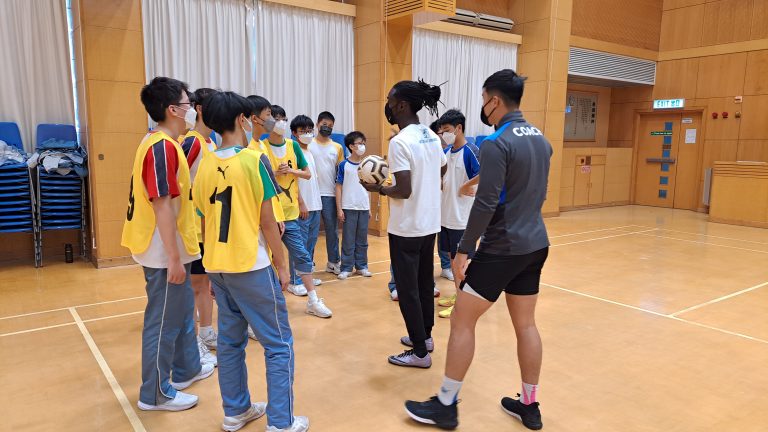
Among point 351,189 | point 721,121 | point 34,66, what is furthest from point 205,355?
point 721,121

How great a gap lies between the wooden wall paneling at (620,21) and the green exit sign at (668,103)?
1.22 meters

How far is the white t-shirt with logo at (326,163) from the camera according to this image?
552cm

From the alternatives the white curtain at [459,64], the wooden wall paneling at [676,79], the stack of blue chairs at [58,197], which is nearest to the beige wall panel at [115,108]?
the stack of blue chairs at [58,197]

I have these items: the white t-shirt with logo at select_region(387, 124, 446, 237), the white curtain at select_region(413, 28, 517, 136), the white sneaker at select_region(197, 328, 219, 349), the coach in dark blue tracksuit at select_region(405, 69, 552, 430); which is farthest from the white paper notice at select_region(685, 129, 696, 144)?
the white sneaker at select_region(197, 328, 219, 349)

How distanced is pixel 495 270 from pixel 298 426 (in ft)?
3.91

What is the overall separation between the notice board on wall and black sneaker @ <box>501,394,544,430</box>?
9.80 m

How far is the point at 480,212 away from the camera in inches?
93.9

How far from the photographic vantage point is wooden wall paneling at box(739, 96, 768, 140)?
10078 millimetres

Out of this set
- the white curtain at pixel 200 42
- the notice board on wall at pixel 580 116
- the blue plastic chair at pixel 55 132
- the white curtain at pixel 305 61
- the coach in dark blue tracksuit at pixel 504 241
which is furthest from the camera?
the notice board on wall at pixel 580 116

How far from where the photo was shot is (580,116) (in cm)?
1188

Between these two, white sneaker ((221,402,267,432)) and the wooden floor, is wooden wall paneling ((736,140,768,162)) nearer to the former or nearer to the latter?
the wooden floor

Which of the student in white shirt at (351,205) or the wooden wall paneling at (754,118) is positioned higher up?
the wooden wall paneling at (754,118)

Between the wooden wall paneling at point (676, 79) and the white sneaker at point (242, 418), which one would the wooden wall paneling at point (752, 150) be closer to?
the wooden wall paneling at point (676, 79)

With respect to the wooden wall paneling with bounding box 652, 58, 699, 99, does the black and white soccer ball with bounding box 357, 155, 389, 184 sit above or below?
below
